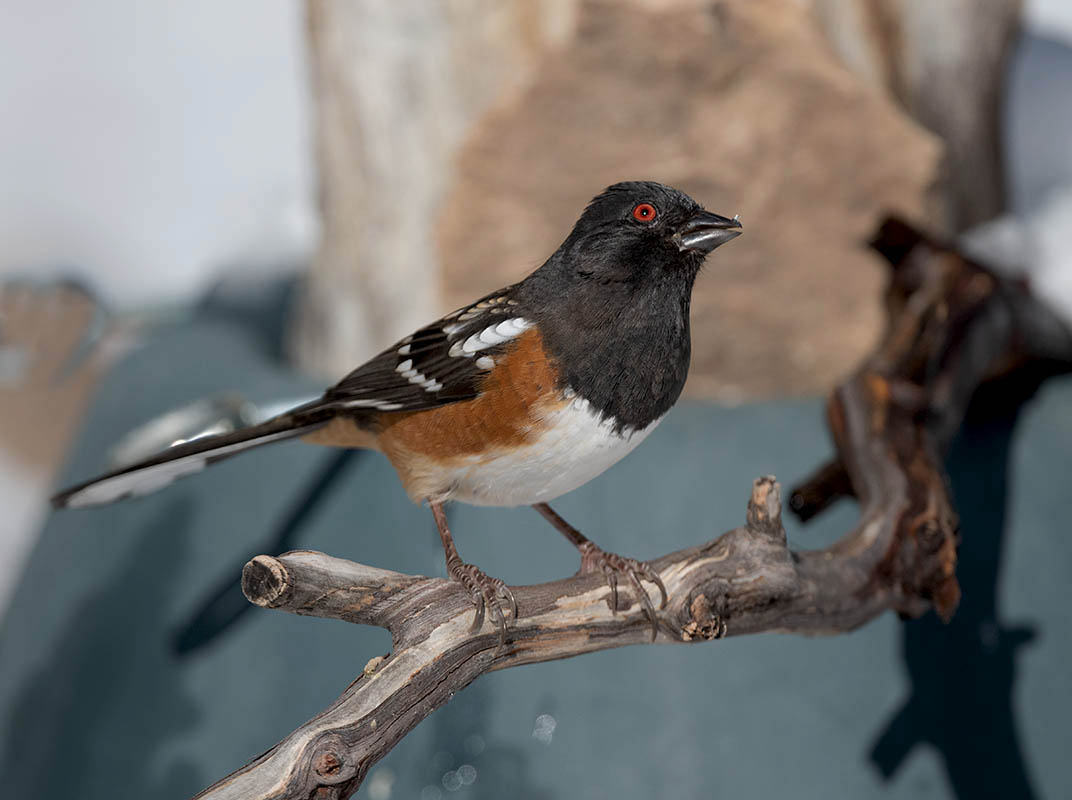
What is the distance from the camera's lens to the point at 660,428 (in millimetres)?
2344

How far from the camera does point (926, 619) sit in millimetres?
2115

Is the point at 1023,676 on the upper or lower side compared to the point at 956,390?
lower

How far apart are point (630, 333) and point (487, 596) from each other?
0.30m

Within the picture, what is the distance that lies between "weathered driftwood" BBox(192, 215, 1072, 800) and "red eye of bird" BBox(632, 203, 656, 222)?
37 centimetres

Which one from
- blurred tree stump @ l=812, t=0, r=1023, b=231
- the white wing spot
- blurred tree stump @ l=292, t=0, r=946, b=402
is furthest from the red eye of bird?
blurred tree stump @ l=812, t=0, r=1023, b=231

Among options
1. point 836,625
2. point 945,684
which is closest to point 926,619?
point 945,684

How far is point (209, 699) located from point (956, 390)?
1.69 metres

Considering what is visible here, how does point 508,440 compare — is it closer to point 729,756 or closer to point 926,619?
point 729,756

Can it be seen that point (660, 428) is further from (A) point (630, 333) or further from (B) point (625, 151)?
(A) point (630, 333)

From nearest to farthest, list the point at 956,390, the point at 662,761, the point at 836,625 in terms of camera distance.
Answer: the point at 836,625 < the point at 956,390 < the point at 662,761

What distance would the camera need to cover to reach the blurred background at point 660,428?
199 cm

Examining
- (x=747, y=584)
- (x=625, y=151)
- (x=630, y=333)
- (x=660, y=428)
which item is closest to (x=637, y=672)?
(x=660, y=428)

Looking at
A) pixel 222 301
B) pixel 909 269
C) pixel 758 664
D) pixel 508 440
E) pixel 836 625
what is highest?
pixel 508 440

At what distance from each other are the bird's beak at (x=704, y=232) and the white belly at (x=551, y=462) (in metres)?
0.16
